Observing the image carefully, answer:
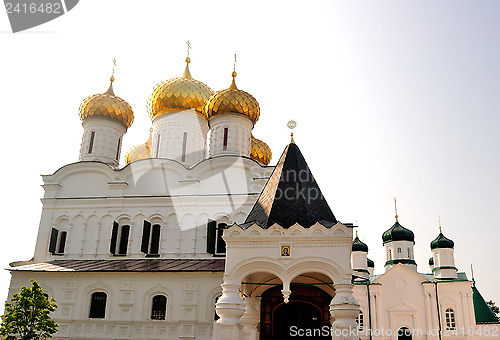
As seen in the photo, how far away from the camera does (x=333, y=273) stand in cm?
909

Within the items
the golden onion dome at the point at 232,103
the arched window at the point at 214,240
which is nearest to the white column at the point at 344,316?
the arched window at the point at 214,240

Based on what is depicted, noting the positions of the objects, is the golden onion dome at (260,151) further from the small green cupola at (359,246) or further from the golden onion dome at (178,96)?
the small green cupola at (359,246)

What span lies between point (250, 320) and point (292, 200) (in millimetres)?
2839

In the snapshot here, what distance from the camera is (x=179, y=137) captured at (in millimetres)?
19188

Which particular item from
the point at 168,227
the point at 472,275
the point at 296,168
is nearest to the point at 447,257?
the point at 472,275

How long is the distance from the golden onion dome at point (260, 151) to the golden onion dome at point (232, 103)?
10.6 ft

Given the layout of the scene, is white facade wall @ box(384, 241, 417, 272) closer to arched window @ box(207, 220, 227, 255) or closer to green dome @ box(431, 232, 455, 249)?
green dome @ box(431, 232, 455, 249)

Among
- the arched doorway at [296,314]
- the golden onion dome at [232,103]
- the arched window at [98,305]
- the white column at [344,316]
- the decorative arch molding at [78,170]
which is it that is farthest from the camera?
the golden onion dome at [232,103]

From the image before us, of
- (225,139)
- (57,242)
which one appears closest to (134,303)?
(57,242)

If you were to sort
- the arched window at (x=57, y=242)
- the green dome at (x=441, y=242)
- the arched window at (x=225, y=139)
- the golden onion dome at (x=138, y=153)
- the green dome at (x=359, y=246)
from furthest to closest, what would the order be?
the green dome at (x=359, y=246) → the green dome at (x=441, y=242) → the golden onion dome at (x=138, y=153) → the arched window at (x=225, y=139) → the arched window at (x=57, y=242)

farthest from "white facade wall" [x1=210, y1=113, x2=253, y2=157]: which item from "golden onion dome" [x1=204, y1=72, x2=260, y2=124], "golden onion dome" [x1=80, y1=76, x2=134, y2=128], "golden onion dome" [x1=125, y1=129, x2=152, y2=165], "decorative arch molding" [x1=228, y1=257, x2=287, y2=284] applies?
"decorative arch molding" [x1=228, y1=257, x2=287, y2=284]

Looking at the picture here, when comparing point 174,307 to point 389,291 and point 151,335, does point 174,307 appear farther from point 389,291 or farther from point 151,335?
point 389,291

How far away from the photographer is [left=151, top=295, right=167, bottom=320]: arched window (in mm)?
14047

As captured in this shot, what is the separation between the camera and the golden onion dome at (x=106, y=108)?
61.6 ft
